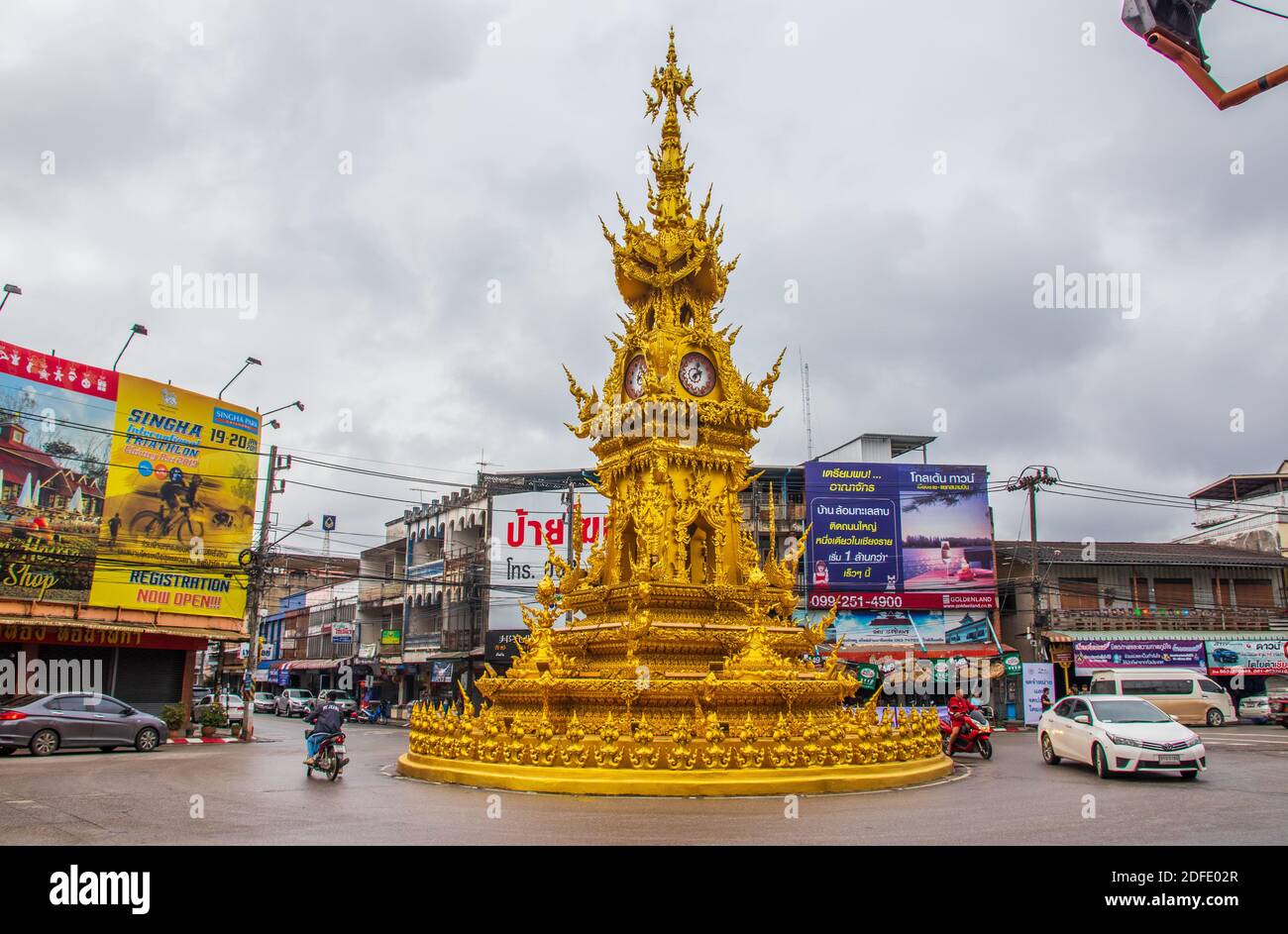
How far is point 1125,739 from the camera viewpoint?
48.3ft

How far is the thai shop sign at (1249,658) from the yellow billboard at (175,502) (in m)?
41.6

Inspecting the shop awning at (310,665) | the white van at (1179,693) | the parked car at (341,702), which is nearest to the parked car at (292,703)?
the parked car at (341,702)

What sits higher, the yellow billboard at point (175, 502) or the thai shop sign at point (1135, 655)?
the yellow billboard at point (175, 502)

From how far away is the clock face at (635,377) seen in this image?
18.2 metres

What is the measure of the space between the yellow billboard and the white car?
27.7 metres

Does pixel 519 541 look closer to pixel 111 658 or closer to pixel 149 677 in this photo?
pixel 149 677

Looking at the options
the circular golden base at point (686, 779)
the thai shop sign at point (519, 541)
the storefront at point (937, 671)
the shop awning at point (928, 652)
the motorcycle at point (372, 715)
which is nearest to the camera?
the circular golden base at point (686, 779)

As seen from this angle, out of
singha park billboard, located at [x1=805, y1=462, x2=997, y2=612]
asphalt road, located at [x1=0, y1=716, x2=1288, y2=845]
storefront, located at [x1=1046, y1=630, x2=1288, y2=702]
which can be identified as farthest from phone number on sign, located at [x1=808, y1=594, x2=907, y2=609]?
asphalt road, located at [x1=0, y1=716, x2=1288, y2=845]

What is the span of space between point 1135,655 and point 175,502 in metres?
40.6

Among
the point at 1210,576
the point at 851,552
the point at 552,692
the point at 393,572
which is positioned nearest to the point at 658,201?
→ the point at 552,692

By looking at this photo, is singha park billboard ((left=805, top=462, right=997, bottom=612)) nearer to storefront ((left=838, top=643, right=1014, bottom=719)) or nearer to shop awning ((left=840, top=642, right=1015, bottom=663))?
shop awning ((left=840, top=642, right=1015, bottom=663))

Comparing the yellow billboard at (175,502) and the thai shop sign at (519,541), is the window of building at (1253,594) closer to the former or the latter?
the thai shop sign at (519,541)

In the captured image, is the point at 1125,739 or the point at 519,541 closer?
the point at 1125,739
